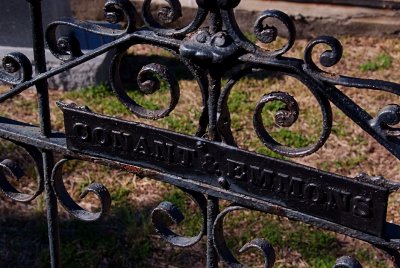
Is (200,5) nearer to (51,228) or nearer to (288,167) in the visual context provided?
(288,167)

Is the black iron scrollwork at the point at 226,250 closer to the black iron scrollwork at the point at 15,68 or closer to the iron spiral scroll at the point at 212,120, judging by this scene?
the iron spiral scroll at the point at 212,120

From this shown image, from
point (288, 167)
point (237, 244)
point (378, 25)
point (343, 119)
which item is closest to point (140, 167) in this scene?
point (288, 167)

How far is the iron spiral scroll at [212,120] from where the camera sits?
4.97 ft

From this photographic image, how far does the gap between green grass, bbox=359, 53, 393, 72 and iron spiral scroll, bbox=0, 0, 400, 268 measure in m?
3.52

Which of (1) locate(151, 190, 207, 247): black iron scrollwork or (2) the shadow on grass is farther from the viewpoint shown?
(2) the shadow on grass

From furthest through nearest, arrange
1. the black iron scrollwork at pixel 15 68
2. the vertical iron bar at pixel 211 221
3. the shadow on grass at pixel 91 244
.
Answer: the shadow on grass at pixel 91 244, the black iron scrollwork at pixel 15 68, the vertical iron bar at pixel 211 221

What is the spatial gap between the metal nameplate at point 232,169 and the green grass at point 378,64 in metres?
3.56

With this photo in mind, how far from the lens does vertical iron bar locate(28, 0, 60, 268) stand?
1.83 m

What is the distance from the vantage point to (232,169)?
168 centimetres

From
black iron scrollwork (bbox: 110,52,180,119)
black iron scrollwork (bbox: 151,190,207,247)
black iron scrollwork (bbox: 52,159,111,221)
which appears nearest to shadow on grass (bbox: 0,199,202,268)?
black iron scrollwork (bbox: 52,159,111,221)

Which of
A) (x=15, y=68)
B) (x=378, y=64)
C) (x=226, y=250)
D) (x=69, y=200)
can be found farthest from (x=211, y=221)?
(x=378, y=64)

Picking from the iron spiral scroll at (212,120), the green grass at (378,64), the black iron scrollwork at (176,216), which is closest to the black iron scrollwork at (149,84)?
the iron spiral scroll at (212,120)

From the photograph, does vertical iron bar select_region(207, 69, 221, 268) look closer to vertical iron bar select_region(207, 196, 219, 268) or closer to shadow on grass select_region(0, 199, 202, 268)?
vertical iron bar select_region(207, 196, 219, 268)

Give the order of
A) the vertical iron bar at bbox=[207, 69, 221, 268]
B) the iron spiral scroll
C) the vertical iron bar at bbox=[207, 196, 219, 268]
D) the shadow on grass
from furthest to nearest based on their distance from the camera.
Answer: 1. the shadow on grass
2. the vertical iron bar at bbox=[207, 196, 219, 268]
3. the vertical iron bar at bbox=[207, 69, 221, 268]
4. the iron spiral scroll
